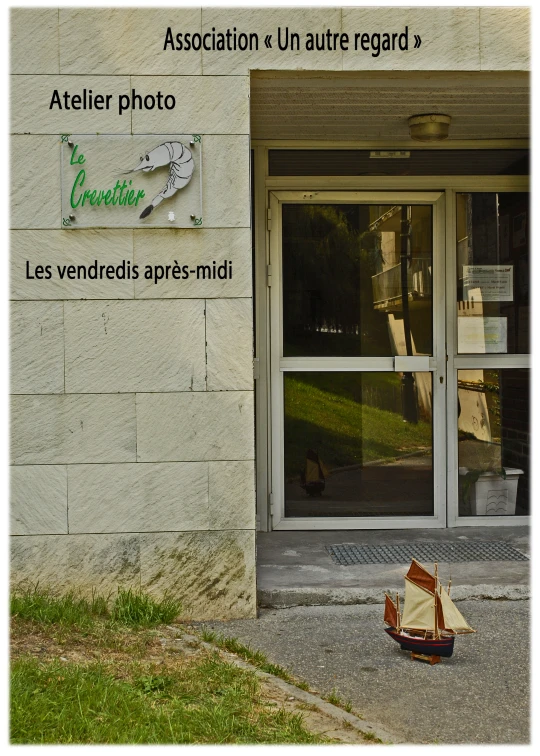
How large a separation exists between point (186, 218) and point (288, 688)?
2.82 meters

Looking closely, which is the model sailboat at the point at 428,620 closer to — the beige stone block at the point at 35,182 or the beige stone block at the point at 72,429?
the beige stone block at the point at 72,429

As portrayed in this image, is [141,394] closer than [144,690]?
No

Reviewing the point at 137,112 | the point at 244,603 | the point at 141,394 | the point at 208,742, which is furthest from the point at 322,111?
the point at 208,742

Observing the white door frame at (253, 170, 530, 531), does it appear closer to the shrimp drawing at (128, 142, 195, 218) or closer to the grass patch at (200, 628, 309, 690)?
the shrimp drawing at (128, 142, 195, 218)

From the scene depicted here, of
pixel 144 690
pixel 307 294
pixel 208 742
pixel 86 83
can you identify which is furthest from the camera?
pixel 307 294

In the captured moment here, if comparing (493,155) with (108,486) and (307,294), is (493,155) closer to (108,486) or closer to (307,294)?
(307,294)

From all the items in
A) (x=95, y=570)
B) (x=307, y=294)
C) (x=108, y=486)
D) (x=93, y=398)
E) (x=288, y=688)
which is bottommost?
(x=288, y=688)

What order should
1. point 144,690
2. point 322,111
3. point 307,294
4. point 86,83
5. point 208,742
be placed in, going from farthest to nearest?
point 307,294 → point 322,111 → point 86,83 → point 144,690 → point 208,742

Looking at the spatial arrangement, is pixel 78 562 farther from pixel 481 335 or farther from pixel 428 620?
pixel 481 335

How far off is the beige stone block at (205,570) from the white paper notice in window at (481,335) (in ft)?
9.45

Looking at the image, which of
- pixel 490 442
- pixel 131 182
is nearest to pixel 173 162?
pixel 131 182

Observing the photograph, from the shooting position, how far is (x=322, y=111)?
6285 mm

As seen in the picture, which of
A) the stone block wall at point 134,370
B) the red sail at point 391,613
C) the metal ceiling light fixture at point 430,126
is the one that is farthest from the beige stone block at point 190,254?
the red sail at point 391,613

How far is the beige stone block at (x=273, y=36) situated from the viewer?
538cm
